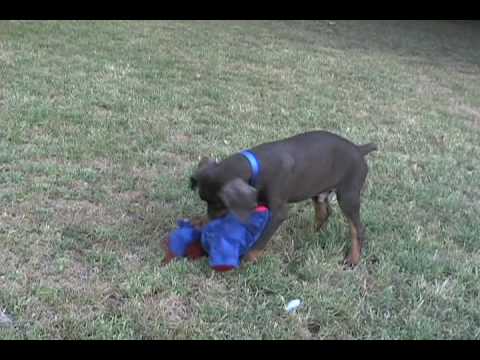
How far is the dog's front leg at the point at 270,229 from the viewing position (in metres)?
4.11

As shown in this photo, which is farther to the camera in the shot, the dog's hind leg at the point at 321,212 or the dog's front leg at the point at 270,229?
the dog's hind leg at the point at 321,212

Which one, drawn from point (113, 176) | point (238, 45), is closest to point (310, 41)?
point (238, 45)

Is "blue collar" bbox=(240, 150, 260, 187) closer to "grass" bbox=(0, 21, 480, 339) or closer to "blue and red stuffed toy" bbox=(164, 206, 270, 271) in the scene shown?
"blue and red stuffed toy" bbox=(164, 206, 270, 271)

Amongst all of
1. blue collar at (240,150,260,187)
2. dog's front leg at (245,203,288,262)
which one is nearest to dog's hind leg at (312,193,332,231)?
dog's front leg at (245,203,288,262)

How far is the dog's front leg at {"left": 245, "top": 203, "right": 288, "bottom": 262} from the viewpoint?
13.5 feet

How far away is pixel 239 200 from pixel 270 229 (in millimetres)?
575

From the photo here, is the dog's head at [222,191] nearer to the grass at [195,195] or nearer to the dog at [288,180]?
the dog at [288,180]

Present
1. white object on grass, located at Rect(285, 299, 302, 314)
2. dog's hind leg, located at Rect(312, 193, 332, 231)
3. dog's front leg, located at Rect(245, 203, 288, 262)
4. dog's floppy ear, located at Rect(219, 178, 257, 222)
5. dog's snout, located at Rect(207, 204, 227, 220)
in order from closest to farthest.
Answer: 1. dog's floppy ear, located at Rect(219, 178, 257, 222)
2. white object on grass, located at Rect(285, 299, 302, 314)
3. dog's snout, located at Rect(207, 204, 227, 220)
4. dog's front leg, located at Rect(245, 203, 288, 262)
5. dog's hind leg, located at Rect(312, 193, 332, 231)

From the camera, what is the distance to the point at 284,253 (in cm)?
441

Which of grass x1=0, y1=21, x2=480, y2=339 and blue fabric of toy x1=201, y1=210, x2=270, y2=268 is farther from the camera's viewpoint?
blue fabric of toy x1=201, y1=210, x2=270, y2=268

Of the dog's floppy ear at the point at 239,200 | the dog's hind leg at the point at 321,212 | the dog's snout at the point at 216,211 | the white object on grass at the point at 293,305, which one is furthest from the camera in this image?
the dog's hind leg at the point at 321,212

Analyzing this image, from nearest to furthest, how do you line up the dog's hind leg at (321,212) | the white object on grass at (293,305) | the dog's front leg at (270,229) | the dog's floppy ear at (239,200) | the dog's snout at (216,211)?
the dog's floppy ear at (239,200) < the white object on grass at (293,305) < the dog's snout at (216,211) < the dog's front leg at (270,229) < the dog's hind leg at (321,212)

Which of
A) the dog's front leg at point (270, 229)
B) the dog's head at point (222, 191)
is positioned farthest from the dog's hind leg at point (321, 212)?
the dog's head at point (222, 191)

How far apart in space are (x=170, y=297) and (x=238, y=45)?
8180mm
